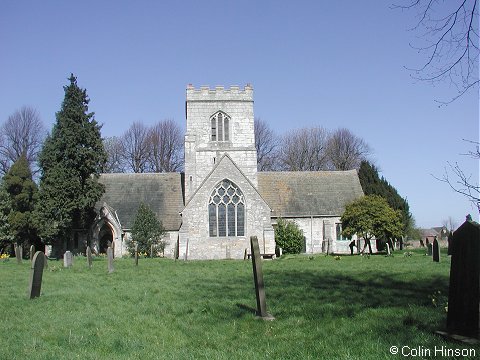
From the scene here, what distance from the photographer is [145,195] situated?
38.5 meters

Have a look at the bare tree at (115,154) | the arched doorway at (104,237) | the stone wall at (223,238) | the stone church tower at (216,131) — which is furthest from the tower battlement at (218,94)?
the bare tree at (115,154)

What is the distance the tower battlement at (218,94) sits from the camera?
37.6m

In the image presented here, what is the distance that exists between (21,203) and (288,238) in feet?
61.4

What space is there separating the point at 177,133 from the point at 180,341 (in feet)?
186

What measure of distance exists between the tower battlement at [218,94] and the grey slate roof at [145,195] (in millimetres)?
6546

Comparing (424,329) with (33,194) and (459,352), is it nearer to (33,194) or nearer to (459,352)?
(459,352)

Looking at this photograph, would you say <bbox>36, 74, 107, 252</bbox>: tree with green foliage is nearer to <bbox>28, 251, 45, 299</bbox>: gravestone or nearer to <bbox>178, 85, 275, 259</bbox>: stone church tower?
<bbox>178, 85, 275, 259</bbox>: stone church tower

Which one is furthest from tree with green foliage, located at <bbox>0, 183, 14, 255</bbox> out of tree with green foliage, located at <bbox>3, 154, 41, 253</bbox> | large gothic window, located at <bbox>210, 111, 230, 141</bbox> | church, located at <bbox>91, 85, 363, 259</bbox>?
large gothic window, located at <bbox>210, 111, 230, 141</bbox>

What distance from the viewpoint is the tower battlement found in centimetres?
3756

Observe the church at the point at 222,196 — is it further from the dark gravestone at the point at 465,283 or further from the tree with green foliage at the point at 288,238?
the dark gravestone at the point at 465,283

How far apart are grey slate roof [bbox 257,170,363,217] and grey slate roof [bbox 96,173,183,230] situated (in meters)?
6.77

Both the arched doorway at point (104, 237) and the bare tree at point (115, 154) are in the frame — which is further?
the bare tree at point (115, 154)

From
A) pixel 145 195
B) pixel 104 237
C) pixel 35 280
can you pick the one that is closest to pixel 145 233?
pixel 104 237

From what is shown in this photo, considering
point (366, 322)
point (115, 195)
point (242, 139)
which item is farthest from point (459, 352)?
point (115, 195)
